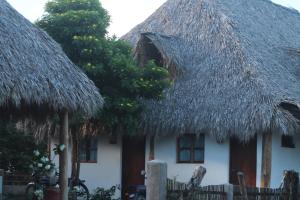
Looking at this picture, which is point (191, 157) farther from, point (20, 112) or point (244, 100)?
point (20, 112)

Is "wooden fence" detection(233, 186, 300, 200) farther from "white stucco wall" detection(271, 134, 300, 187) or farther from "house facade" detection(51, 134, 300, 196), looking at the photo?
"white stucco wall" detection(271, 134, 300, 187)

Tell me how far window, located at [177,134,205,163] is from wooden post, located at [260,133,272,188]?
1.72m

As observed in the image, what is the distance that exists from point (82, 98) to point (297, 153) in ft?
25.3

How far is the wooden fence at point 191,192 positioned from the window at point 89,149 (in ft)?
24.6

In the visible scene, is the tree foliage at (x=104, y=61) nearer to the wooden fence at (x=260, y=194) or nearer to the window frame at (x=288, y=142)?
the window frame at (x=288, y=142)

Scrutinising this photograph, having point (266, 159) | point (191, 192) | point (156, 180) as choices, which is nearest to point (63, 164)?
point (191, 192)

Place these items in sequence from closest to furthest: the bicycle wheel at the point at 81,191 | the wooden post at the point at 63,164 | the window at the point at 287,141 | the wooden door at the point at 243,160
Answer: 1. the wooden post at the point at 63,164
2. the bicycle wheel at the point at 81,191
3. the wooden door at the point at 243,160
4. the window at the point at 287,141

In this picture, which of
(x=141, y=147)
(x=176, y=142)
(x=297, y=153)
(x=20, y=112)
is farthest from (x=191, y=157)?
(x=20, y=112)

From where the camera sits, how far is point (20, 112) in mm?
11961

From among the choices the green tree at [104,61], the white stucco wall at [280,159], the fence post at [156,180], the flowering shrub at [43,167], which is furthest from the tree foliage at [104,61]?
the fence post at [156,180]

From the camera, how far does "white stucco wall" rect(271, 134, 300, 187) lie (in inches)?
592

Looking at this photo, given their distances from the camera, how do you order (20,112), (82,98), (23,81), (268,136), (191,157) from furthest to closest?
(191,157), (268,136), (20,112), (82,98), (23,81)

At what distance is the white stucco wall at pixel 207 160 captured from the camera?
1530cm

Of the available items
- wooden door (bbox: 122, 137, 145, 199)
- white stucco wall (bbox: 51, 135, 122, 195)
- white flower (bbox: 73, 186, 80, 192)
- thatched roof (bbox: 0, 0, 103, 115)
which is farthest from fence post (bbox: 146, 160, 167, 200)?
white stucco wall (bbox: 51, 135, 122, 195)
